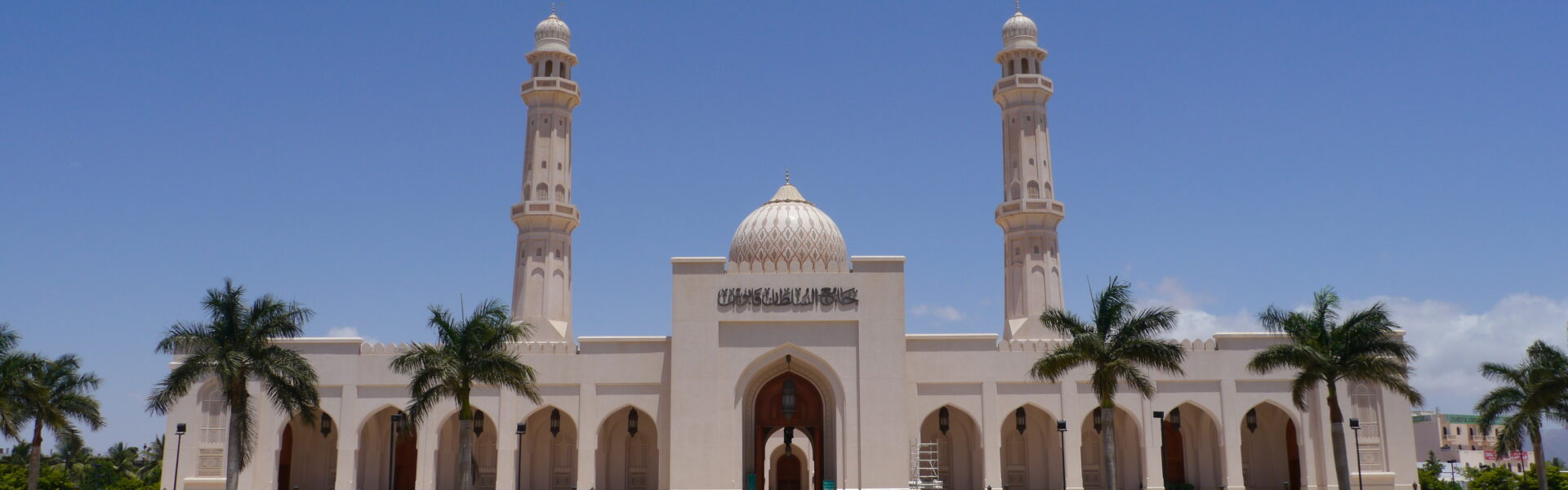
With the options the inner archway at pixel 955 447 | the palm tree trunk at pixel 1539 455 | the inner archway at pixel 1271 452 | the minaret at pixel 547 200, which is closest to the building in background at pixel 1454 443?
the inner archway at pixel 1271 452

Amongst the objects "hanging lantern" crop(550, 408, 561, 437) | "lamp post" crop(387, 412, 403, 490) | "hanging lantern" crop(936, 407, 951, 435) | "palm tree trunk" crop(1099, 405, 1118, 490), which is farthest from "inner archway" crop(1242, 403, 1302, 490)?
"lamp post" crop(387, 412, 403, 490)

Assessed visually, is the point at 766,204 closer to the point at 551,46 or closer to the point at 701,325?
the point at 701,325

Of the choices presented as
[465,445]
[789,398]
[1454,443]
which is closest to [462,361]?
[465,445]

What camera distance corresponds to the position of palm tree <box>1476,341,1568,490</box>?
32.6m

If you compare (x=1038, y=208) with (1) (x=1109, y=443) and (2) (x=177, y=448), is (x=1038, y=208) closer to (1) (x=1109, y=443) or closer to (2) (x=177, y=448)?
(1) (x=1109, y=443)

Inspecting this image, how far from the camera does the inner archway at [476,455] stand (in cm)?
3828

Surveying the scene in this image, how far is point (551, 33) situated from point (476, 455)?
49.4 feet

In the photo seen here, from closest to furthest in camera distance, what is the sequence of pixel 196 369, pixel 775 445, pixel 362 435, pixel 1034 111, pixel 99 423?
pixel 196 369, pixel 99 423, pixel 362 435, pixel 1034 111, pixel 775 445

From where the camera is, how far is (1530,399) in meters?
32.8

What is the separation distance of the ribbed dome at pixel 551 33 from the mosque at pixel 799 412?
10.3 m

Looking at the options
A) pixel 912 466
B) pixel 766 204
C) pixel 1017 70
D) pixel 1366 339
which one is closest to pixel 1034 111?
pixel 1017 70

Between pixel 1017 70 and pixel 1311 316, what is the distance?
17.1 meters

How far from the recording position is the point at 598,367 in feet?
122

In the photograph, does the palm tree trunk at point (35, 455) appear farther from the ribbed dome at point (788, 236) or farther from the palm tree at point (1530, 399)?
the palm tree at point (1530, 399)
